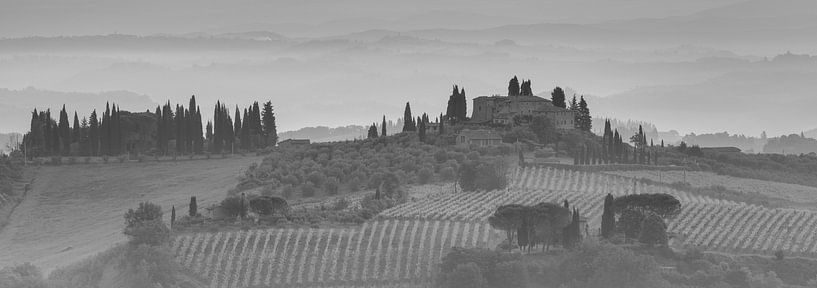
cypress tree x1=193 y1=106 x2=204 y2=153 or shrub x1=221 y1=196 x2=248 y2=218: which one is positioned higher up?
cypress tree x1=193 y1=106 x2=204 y2=153

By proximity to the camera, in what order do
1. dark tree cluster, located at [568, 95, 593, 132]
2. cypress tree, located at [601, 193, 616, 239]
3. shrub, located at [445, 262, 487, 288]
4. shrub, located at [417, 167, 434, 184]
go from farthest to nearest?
1. dark tree cluster, located at [568, 95, 593, 132]
2. shrub, located at [417, 167, 434, 184]
3. cypress tree, located at [601, 193, 616, 239]
4. shrub, located at [445, 262, 487, 288]

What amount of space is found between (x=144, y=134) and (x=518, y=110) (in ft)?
87.2

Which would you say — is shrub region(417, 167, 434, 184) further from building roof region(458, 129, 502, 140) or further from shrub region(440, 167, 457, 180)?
building roof region(458, 129, 502, 140)

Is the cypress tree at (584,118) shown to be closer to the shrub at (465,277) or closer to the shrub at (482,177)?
the shrub at (482,177)

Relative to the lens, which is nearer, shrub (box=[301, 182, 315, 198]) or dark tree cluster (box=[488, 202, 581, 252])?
dark tree cluster (box=[488, 202, 581, 252])

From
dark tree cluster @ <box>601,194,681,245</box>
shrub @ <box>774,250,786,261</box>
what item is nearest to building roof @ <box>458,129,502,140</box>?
dark tree cluster @ <box>601,194,681,245</box>

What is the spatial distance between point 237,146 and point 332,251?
147 feet

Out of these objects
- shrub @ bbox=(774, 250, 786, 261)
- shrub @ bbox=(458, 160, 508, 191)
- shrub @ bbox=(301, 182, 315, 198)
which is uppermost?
shrub @ bbox=(458, 160, 508, 191)

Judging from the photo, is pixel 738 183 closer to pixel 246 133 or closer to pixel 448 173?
pixel 448 173

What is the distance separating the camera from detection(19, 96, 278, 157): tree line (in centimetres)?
11125

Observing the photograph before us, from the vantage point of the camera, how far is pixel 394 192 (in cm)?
8694

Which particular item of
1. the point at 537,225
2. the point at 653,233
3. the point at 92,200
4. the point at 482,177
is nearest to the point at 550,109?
the point at 482,177

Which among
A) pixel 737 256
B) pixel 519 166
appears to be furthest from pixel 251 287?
pixel 519 166

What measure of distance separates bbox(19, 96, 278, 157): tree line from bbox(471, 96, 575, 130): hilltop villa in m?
16.2
